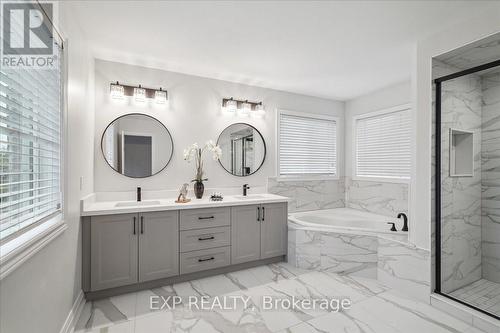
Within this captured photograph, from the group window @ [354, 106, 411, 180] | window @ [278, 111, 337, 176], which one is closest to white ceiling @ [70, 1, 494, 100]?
window @ [354, 106, 411, 180]

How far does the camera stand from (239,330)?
75.9 inches

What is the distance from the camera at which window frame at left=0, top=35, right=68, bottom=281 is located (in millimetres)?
1059

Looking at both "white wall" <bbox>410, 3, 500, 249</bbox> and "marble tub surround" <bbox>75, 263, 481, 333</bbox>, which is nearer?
"marble tub surround" <bbox>75, 263, 481, 333</bbox>

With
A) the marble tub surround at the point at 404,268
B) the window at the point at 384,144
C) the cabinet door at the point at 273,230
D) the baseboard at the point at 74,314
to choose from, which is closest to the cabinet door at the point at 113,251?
the baseboard at the point at 74,314

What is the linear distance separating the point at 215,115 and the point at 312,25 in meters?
1.73

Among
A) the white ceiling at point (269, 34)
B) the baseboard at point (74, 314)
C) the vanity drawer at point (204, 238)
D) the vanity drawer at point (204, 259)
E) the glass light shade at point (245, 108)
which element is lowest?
the baseboard at point (74, 314)

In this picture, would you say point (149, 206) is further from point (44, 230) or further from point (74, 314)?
point (44, 230)

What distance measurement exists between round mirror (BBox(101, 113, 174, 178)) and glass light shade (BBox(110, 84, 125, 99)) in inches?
9.5

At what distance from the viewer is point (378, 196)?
3.91m

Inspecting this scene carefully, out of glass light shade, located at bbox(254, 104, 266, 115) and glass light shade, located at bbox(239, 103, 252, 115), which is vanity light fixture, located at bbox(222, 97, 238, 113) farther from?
glass light shade, located at bbox(254, 104, 266, 115)

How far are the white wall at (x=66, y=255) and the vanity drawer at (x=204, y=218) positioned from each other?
97 centimetres

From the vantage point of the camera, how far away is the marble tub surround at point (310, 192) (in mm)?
3941

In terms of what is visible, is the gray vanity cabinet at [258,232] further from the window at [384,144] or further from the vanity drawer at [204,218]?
the window at [384,144]

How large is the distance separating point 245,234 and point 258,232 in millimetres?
184
